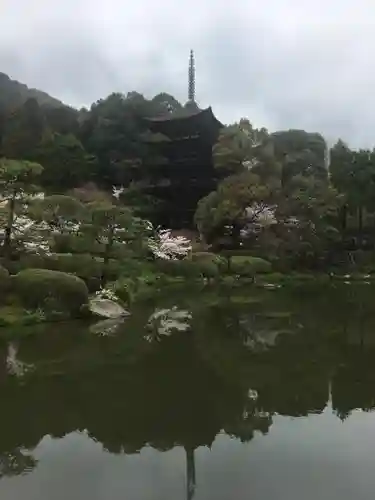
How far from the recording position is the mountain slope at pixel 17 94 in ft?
163

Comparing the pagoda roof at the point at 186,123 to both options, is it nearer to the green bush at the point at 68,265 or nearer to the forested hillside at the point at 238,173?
the forested hillside at the point at 238,173

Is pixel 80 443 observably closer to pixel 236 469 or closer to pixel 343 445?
pixel 236 469

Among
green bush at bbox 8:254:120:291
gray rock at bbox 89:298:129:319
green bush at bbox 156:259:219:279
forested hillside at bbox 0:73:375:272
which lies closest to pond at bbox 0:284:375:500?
gray rock at bbox 89:298:129:319

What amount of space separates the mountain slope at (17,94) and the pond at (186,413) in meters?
40.5

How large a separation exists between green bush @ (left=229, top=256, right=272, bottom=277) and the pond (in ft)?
44.4

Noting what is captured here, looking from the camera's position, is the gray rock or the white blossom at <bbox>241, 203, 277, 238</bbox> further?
the white blossom at <bbox>241, 203, 277, 238</bbox>

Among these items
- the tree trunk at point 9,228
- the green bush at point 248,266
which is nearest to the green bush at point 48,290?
the tree trunk at point 9,228

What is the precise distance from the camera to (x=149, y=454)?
559 cm

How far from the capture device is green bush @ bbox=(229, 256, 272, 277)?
2628cm

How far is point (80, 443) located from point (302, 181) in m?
26.3

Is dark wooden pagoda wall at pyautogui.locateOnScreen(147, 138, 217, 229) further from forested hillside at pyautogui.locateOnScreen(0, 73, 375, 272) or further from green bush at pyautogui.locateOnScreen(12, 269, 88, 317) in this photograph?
green bush at pyautogui.locateOnScreen(12, 269, 88, 317)

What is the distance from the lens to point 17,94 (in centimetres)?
5353

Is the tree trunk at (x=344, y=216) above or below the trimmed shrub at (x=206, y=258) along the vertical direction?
above

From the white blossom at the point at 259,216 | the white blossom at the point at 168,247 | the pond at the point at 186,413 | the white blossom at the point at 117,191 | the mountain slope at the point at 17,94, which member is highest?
the mountain slope at the point at 17,94
